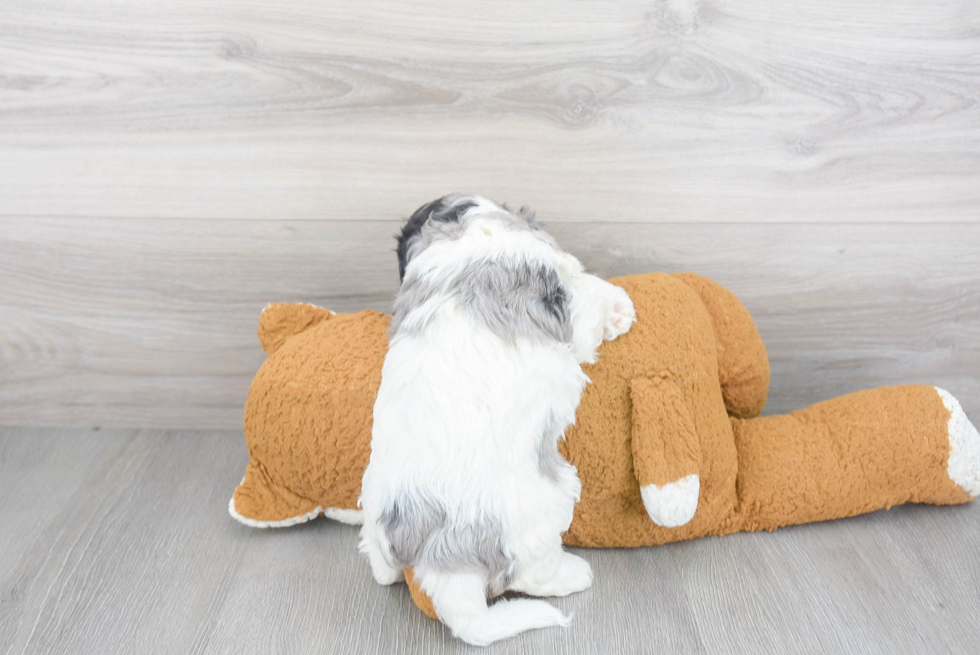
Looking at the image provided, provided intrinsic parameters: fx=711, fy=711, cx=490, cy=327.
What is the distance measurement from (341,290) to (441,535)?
0.56m

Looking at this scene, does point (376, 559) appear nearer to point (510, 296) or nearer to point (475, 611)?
point (475, 611)

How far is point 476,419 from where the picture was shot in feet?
2.60

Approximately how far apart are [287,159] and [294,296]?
23cm

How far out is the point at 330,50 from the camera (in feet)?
3.58

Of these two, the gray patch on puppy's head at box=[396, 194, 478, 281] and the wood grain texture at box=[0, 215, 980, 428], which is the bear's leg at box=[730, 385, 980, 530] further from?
the gray patch on puppy's head at box=[396, 194, 478, 281]

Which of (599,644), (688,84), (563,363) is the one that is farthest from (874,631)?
(688,84)

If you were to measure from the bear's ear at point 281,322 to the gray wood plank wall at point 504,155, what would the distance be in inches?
5.5

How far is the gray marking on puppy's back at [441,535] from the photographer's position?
79 cm

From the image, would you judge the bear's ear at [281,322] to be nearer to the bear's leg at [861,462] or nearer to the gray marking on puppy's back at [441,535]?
the gray marking on puppy's back at [441,535]

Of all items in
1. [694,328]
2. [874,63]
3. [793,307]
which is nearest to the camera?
[694,328]

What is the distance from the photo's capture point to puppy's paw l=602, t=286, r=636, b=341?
0.93m

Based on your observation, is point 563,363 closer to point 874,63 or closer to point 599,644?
point 599,644

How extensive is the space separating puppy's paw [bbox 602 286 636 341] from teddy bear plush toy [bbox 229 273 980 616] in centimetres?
1

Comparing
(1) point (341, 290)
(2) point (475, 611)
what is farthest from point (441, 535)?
(1) point (341, 290)
